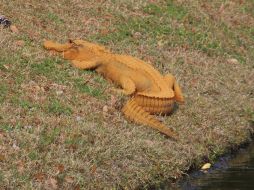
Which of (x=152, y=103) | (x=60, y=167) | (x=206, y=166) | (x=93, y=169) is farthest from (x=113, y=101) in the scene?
(x=60, y=167)

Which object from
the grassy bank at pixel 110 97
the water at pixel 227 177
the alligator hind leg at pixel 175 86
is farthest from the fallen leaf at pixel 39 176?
the alligator hind leg at pixel 175 86

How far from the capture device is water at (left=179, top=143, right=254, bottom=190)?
11.0 m

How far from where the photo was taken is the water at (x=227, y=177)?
11008 mm

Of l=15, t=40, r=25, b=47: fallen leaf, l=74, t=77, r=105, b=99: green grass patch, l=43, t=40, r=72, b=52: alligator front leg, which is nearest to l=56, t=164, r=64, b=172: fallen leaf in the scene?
l=74, t=77, r=105, b=99: green grass patch

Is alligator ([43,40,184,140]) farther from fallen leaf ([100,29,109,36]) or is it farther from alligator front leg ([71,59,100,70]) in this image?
fallen leaf ([100,29,109,36])

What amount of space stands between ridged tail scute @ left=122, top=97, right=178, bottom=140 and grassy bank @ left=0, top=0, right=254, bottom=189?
0.14 meters

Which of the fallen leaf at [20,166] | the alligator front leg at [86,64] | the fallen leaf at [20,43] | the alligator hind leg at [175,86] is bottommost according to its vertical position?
the alligator hind leg at [175,86]

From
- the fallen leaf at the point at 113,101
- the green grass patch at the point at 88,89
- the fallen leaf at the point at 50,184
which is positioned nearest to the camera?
the fallen leaf at the point at 50,184

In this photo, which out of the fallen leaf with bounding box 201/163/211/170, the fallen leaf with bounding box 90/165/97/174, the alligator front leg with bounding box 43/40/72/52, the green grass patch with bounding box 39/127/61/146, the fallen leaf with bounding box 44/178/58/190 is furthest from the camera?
the alligator front leg with bounding box 43/40/72/52

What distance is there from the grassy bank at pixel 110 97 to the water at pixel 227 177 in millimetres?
253

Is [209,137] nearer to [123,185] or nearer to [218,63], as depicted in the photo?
[123,185]

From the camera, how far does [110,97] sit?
498 inches

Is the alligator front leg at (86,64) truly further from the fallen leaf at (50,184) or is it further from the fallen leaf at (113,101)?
the fallen leaf at (50,184)

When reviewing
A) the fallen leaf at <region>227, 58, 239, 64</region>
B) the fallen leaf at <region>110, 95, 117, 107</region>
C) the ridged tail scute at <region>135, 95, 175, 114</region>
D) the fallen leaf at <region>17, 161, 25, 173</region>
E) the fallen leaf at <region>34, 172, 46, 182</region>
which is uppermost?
the fallen leaf at <region>17, 161, 25, 173</region>
